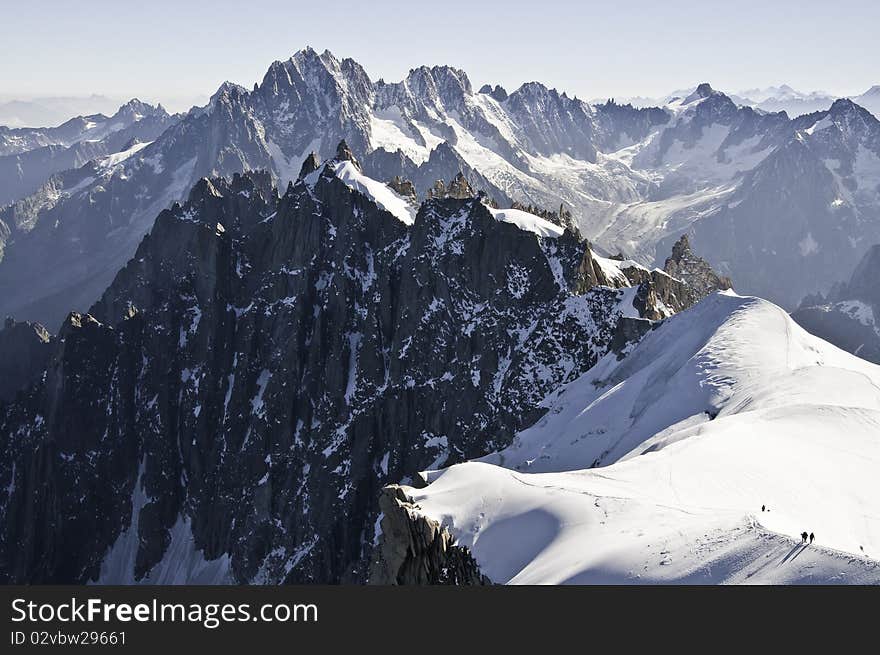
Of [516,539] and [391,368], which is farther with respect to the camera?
[391,368]

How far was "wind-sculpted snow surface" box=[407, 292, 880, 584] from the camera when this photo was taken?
51.5m

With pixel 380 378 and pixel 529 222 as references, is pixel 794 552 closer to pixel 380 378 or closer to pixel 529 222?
pixel 529 222

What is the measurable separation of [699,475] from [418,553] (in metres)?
26.9

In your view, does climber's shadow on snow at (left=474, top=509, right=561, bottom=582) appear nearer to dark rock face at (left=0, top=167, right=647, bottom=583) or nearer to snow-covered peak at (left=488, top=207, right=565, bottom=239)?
dark rock face at (left=0, top=167, right=647, bottom=583)

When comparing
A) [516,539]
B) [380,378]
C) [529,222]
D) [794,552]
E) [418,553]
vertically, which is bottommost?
[794,552]

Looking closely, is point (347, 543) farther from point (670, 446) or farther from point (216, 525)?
point (670, 446)

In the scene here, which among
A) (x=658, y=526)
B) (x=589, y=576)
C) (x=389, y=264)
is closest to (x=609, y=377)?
(x=658, y=526)

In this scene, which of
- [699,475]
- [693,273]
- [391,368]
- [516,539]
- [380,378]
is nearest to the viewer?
[516,539]

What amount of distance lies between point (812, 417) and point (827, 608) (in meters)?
48.5

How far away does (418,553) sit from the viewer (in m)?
68.4

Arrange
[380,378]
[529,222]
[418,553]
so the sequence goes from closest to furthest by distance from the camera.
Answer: [418,553]
[529,222]
[380,378]

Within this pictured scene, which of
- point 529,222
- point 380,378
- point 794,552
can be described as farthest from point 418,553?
point 380,378

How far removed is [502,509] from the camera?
7075cm

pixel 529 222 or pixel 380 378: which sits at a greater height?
pixel 529 222
